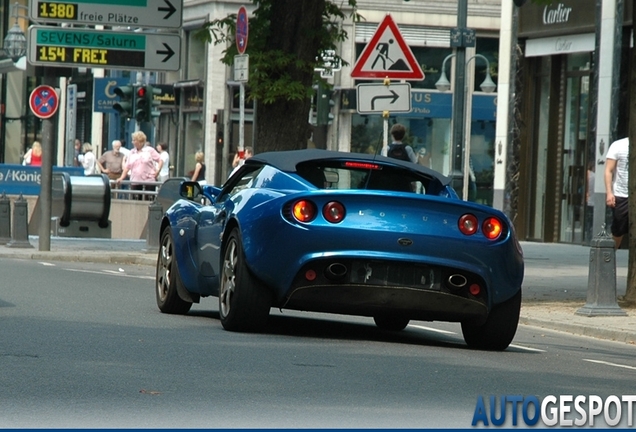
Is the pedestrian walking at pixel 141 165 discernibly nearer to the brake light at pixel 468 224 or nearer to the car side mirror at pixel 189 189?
the car side mirror at pixel 189 189

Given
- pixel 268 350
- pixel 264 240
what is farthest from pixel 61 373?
pixel 264 240

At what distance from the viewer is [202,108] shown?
48.5 meters

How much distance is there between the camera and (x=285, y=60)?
2105 centimetres

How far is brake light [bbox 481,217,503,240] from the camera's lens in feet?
35.2

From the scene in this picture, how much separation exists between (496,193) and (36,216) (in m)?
8.84

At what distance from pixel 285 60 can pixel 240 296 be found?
415 inches

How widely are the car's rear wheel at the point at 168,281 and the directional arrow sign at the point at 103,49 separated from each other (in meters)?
11.2

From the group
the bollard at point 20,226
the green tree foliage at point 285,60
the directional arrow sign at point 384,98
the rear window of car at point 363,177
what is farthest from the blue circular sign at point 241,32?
the rear window of car at point 363,177

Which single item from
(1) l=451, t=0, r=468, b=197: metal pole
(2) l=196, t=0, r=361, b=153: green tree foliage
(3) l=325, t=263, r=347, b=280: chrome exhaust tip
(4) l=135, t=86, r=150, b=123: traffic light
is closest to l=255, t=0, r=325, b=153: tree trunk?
(2) l=196, t=0, r=361, b=153: green tree foliage

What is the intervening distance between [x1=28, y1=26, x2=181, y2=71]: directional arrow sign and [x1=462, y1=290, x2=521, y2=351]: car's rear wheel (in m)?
13.9

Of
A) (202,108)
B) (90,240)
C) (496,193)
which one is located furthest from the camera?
(202,108)

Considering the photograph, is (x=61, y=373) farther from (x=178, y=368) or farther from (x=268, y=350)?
(x=268, y=350)

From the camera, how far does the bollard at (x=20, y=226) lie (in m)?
24.6

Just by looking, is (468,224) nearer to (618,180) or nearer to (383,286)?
(383,286)
